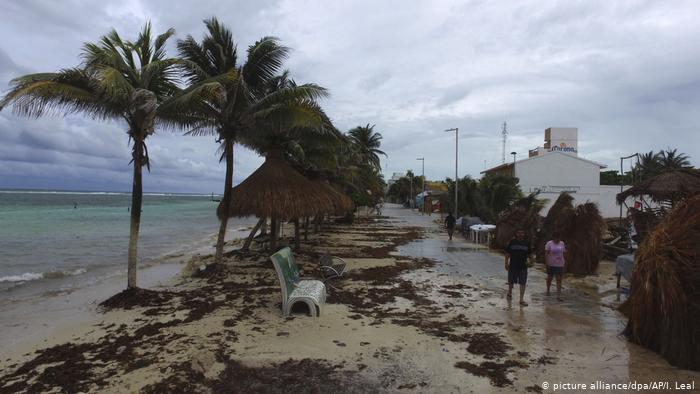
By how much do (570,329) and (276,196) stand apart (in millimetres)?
7931

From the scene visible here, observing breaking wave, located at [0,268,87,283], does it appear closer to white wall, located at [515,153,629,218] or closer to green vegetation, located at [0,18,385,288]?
green vegetation, located at [0,18,385,288]

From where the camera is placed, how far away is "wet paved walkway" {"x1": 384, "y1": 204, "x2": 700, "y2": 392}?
497 cm

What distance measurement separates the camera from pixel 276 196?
12.2 metres

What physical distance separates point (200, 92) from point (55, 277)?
909 cm

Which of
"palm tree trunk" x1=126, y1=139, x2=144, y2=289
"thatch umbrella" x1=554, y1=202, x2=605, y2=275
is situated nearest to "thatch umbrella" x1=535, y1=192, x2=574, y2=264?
"thatch umbrella" x1=554, y1=202, x2=605, y2=275

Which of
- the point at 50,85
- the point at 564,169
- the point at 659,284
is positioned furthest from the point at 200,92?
the point at 564,169

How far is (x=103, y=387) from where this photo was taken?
15.1 feet

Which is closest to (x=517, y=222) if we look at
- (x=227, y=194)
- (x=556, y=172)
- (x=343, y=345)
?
(x=227, y=194)

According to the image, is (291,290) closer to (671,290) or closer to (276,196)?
(276,196)

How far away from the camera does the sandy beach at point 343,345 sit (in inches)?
188

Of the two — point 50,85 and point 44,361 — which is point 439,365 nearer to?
point 44,361

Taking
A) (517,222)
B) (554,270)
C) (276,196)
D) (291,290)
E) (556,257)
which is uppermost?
(276,196)

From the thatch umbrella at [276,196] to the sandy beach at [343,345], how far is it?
2.54 metres

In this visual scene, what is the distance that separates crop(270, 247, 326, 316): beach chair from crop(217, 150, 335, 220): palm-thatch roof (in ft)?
13.8
